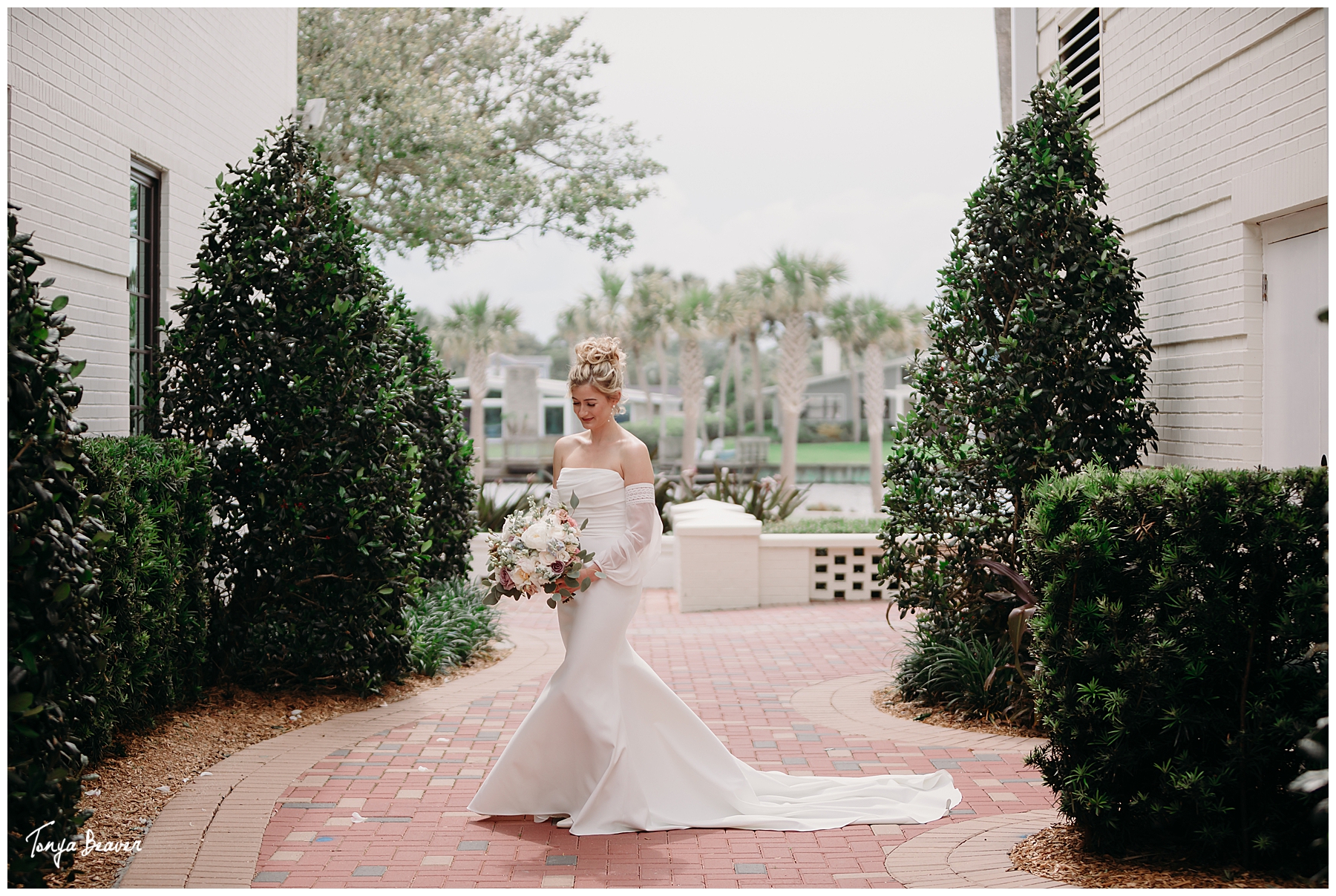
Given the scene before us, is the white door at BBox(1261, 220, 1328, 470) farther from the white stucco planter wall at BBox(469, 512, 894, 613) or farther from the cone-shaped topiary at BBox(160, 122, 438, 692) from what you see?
the white stucco planter wall at BBox(469, 512, 894, 613)

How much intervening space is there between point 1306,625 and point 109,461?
5310mm

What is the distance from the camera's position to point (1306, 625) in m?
3.65

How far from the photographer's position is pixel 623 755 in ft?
15.6

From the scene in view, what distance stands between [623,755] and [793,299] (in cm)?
2979

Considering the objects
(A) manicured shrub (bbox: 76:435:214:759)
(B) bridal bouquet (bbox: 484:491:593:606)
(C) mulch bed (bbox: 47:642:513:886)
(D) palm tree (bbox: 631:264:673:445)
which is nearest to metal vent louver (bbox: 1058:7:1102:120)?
(B) bridal bouquet (bbox: 484:491:593:606)

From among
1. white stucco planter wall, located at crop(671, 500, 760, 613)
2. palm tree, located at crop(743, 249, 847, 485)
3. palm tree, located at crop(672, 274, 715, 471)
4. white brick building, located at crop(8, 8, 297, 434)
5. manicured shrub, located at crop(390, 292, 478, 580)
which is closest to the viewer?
white brick building, located at crop(8, 8, 297, 434)

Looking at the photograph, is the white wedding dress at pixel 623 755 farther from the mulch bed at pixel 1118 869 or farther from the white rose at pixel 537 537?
the mulch bed at pixel 1118 869

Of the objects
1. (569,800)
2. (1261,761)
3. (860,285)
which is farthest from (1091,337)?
(860,285)

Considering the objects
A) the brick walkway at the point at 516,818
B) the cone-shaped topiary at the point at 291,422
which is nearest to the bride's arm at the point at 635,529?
the brick walkway at the point at 516,818

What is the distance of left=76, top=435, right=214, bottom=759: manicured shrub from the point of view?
5184 mm

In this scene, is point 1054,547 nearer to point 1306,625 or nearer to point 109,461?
point 1306,625

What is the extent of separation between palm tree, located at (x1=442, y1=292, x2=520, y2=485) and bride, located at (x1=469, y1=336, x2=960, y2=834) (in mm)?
29797

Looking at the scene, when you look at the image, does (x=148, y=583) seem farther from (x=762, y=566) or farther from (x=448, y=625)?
(x=762, y=566)

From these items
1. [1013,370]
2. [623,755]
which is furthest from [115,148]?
[1013,370]
